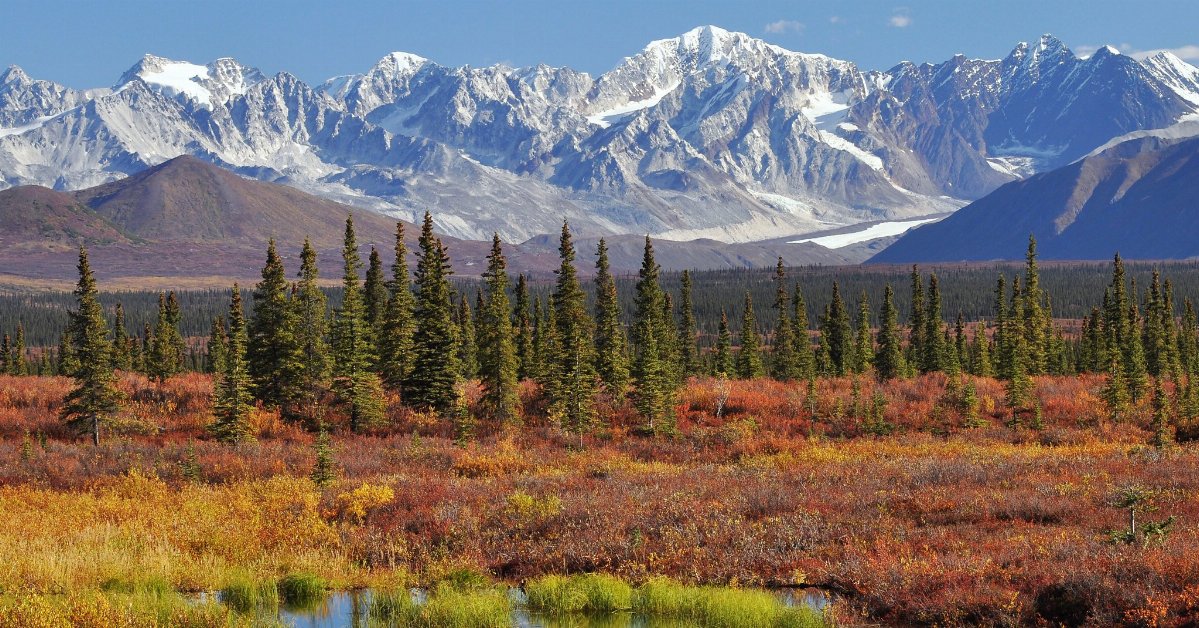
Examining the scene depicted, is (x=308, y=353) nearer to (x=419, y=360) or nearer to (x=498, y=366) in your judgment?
(x=419, y=360)

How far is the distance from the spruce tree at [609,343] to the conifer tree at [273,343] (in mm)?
15697

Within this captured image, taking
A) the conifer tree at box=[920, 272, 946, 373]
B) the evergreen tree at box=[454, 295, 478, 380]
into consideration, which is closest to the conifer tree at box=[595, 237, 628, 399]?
the evergreen tree at box=[454, 295, 478, 380]

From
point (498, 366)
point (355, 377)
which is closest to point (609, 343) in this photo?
point (498, 366)

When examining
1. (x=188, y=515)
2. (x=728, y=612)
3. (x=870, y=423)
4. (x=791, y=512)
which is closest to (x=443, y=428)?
(x=870, y=423)

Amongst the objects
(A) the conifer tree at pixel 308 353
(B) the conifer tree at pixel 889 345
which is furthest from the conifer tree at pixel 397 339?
(B) the conifer tree at pixel 889 345

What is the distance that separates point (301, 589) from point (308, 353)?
35097 millimetres

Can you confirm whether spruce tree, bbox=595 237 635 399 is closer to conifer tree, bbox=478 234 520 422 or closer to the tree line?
the tree line

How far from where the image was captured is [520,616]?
1609 centimetres

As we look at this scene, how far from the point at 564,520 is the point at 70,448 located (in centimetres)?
2453

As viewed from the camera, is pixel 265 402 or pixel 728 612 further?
pixel 265 402

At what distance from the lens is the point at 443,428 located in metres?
45.8

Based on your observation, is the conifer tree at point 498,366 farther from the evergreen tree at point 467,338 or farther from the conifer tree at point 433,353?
the evergreen tree at point 467,338

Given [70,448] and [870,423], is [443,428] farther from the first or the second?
[870,423]

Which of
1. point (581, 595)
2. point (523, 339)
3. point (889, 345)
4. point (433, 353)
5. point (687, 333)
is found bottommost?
point (889, 345)
